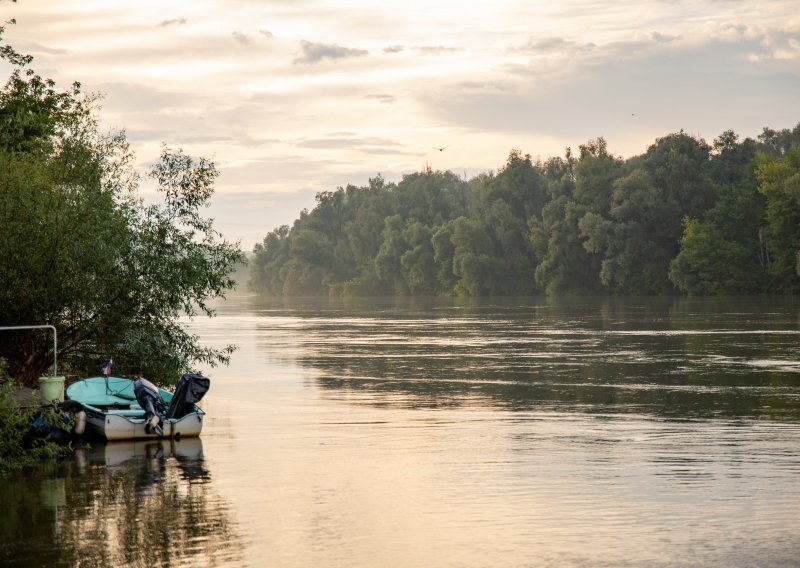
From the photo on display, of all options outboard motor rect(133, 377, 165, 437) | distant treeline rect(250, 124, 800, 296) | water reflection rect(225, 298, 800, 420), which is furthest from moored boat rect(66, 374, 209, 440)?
distant treeline rect(250, 124, 800, 296)

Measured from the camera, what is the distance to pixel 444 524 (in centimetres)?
1655

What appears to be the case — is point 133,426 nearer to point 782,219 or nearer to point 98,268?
point 98,268

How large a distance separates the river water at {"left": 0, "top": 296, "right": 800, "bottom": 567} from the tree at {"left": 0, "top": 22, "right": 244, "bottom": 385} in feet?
10.6

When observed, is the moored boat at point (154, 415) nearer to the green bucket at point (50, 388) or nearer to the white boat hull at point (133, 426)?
the white boat hull at point (133, 426)

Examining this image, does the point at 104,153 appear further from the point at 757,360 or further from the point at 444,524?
the point at 444,524

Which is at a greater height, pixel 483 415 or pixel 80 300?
pixel 80 300

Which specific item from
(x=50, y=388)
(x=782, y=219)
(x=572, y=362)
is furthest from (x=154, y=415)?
(x=782, y=219)

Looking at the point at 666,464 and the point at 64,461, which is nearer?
the point at 666,464

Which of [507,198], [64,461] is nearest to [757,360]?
[64,461]

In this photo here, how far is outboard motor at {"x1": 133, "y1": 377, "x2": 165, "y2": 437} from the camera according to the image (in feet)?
84.7

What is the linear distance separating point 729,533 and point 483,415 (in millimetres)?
13738

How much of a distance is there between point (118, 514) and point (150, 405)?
8.73m

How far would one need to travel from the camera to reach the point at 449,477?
20.2 m

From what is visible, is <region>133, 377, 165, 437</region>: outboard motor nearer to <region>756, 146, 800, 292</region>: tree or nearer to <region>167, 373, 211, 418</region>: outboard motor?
<region>167, 373, 211, 418</region>: outboard motor
